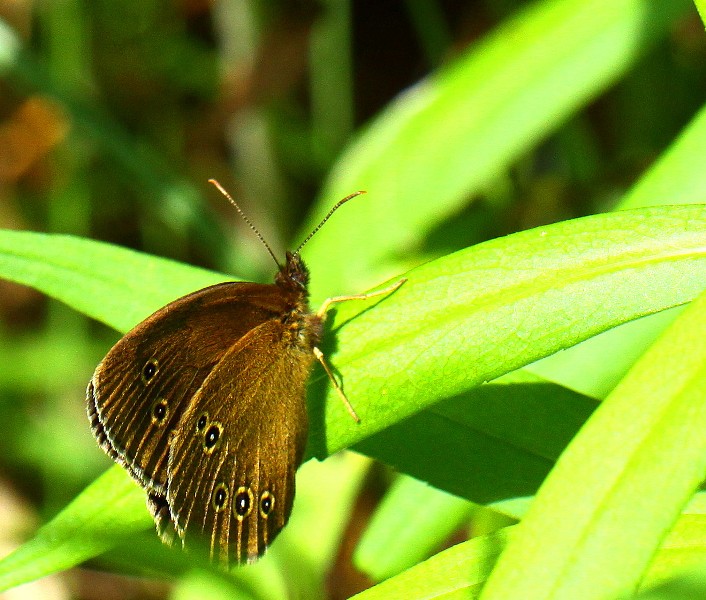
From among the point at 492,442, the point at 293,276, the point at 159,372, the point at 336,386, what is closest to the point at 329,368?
the point at 336,386

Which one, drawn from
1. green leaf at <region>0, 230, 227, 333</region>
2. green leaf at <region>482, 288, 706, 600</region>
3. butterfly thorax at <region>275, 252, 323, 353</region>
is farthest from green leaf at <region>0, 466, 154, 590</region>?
green leaf at <region>482, 288, 706, 600</region>

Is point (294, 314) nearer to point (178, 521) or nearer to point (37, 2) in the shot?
point (178, 521)

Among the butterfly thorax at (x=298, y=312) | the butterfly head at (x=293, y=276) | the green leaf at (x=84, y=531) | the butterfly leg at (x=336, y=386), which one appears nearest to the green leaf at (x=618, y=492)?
the butterfly leg at (x=336, y=386)

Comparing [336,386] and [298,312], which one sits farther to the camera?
[298,312]

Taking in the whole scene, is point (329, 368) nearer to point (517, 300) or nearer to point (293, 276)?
point (517, 300)

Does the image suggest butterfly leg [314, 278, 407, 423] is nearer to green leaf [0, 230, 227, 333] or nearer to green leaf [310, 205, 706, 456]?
green leaf [310, 205, 706, 456]

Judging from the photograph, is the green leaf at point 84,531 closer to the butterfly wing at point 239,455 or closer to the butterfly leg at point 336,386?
the butterfly wing at point 239,455
